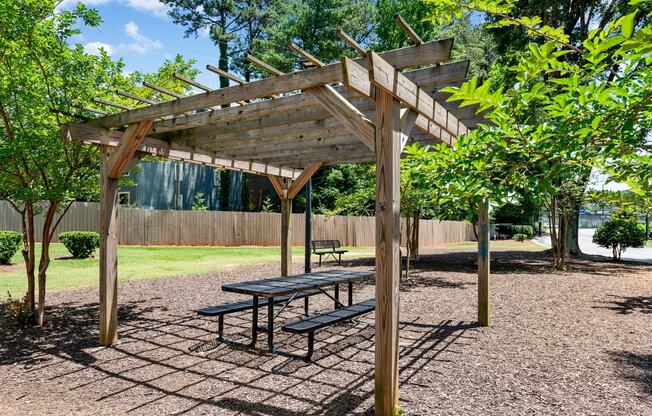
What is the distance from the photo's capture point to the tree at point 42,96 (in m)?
5.60

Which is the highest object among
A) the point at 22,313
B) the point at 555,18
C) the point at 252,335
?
the point at 555,18

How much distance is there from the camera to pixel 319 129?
6199 mm

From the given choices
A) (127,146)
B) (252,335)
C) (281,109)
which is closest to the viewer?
(281,109)

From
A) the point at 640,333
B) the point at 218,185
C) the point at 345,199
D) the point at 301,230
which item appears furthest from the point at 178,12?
the point at 640,333

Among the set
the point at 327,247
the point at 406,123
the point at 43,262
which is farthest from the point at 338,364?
the point at 327,247

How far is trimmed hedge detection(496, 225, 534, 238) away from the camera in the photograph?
3829 cm

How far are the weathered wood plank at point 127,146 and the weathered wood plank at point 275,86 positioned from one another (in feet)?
0.38

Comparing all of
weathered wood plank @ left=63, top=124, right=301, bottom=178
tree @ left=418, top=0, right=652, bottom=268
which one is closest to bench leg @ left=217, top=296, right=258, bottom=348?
weathered wood plank @ left=63, top=124, right=301, bottom=178

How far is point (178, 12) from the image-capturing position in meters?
30.6

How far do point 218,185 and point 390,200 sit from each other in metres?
28.1

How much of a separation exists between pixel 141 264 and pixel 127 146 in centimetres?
1077

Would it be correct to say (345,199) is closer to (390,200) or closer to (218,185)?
(390,200)

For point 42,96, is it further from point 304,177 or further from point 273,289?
point 304,177

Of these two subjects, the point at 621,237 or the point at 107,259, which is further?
the point at 621,237
